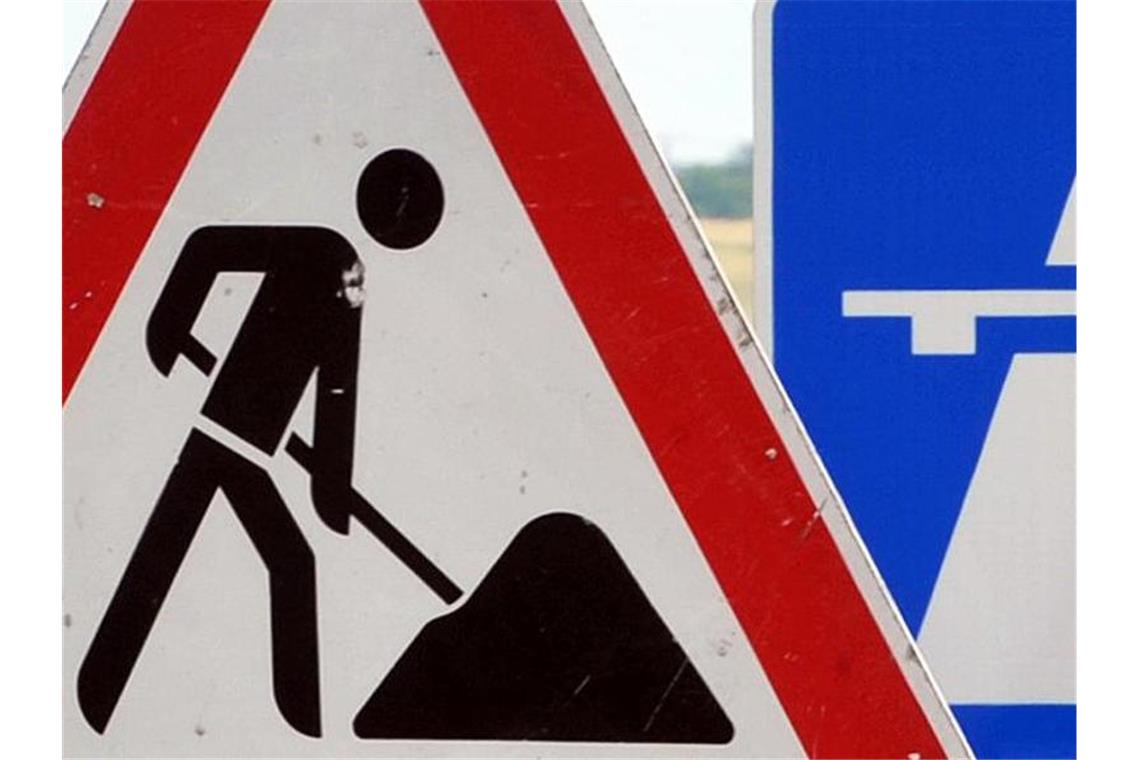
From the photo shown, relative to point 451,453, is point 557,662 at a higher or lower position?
lower

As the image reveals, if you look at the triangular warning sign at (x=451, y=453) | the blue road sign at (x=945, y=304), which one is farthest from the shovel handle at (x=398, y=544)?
the blue road sign at (x=945, y=304)

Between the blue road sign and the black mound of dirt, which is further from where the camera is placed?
the blue road sign

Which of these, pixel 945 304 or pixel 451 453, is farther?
pixel 945 304

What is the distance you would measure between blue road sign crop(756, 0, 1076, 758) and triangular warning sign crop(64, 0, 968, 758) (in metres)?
0.90

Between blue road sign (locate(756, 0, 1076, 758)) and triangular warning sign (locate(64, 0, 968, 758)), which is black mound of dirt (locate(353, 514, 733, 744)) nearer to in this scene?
triangular warning sign (locate(64, 0, 968, 758))

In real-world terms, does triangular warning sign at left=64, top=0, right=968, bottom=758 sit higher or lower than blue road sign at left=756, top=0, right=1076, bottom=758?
lower

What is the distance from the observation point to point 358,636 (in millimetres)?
1423

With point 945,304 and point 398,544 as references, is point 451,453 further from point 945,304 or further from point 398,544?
point 945,304

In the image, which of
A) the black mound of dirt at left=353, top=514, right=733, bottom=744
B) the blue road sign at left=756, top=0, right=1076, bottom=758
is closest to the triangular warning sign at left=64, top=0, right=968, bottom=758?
the black mound of dirt at left=353, top=514, right=733, bottom=744

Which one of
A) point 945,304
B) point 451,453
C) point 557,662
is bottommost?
point 557,662

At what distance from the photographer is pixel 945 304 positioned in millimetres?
2275

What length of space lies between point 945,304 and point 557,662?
990 mm

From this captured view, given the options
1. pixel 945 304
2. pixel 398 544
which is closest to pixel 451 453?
pixel 398 544

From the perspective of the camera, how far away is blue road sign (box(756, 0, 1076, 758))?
2.28m
